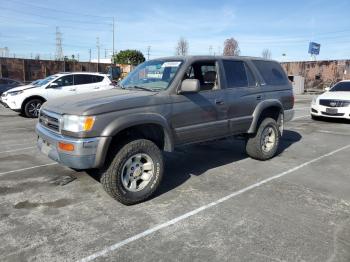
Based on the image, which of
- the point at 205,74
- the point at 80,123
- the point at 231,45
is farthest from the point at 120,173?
the point at 231,45

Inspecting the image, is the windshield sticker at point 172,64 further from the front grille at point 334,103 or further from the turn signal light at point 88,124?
the front grille at point 334,103

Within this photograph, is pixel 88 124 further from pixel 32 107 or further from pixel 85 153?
pixel 32 107

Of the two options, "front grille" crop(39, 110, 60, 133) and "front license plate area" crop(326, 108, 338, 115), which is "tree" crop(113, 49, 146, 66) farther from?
"front grille" crop(39, 110, 60, 133)

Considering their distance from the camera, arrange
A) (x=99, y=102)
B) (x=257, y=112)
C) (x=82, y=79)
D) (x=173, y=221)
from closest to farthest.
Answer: (x=173, y=221)
(x=99, y=102)
(x=257, y=112)
(x=82, y=79)

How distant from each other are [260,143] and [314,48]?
4901cm

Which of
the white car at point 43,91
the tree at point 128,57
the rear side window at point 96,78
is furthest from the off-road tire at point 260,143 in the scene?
the tree at point 128,57

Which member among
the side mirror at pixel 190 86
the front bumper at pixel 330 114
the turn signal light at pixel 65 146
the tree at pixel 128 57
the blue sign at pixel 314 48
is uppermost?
the blue sign at pixel 314 48

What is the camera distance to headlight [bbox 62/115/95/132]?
3.97 meters

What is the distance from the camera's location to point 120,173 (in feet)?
13.9

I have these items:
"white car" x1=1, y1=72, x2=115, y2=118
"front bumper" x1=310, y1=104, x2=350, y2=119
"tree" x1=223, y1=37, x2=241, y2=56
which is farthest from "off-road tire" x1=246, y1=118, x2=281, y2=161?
"tree" x1=223, y1=37, x2=241, y2=56

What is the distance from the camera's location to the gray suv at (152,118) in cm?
405

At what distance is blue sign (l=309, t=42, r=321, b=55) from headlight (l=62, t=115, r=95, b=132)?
5019cm

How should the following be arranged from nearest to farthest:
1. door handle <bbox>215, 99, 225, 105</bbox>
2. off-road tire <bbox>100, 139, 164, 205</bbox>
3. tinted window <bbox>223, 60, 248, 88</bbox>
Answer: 1. off-road tire <bbox>100, 139, 164, 205</bbox>
2. door handle <bbox>215, 99, 225, 105</bbox>
3. tinted window <bbox>223, 60, 248, 88</bbox>

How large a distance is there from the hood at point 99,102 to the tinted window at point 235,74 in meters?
1.59
